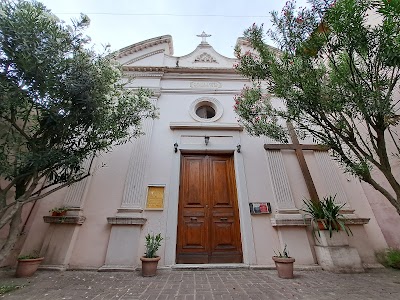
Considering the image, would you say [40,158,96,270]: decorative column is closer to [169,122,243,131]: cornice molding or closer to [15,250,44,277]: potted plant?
[15,250,44,277]: potted plant

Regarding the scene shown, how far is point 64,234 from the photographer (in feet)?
14.0

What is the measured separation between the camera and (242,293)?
2.85 meters

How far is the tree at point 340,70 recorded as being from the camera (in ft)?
9.64

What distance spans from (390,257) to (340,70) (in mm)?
4042

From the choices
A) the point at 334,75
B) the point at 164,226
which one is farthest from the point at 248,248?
the point at 334,75

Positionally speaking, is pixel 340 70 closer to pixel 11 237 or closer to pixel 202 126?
pixel 202 126

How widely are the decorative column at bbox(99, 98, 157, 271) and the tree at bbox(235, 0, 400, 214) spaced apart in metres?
3.17

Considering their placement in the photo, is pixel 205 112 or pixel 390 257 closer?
pixel 390 257

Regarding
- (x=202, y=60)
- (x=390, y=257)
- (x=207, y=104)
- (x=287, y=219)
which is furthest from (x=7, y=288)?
(x=202, y=60)

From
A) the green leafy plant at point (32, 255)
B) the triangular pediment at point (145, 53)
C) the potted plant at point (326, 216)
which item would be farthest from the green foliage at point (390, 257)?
the triangular pediment at point (145, 53)

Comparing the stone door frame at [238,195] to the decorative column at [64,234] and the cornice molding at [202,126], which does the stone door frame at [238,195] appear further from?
the decorative column at [64,234]

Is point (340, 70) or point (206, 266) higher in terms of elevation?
point (340, 70)

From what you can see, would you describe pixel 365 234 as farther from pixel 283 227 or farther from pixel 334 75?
pixel 334 75

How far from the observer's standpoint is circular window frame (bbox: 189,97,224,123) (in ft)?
19.5
